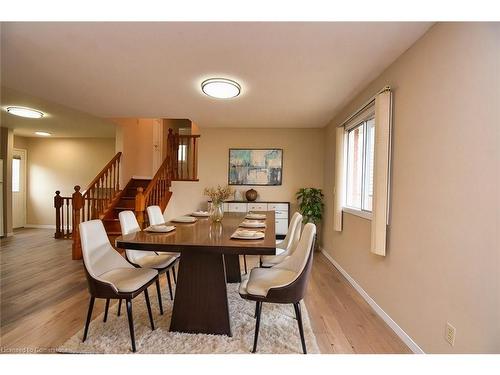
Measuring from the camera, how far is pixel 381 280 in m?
2.48

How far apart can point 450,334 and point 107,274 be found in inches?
97.2

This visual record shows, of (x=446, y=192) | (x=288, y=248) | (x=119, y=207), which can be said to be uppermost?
(x=446, y=192)

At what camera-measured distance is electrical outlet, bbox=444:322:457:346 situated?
155cm

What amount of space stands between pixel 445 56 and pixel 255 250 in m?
1.78

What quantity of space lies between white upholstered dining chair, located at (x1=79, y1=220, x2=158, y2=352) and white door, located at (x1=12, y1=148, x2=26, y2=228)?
22.2 feet

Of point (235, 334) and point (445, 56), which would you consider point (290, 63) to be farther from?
point (235, 334)

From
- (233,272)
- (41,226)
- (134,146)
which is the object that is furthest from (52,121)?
(233,272)

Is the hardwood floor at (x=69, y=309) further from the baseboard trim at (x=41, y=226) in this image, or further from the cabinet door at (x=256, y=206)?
the baseboard trim at (x=41, y=226)

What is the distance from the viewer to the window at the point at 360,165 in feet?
10.4

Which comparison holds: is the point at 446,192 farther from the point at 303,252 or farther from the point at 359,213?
the point at 359,213

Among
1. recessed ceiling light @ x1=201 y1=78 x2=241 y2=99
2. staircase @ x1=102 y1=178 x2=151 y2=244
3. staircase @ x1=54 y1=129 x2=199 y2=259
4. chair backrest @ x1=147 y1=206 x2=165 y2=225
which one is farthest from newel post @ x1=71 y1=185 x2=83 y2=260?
recessed ceiling light @ x1=201 y1=78 x2=241 y2=99

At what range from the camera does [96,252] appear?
80.2 inches

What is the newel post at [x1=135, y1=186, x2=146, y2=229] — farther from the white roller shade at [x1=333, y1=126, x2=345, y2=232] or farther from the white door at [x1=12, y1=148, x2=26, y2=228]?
the white door at [x1=12, y1=148, x2=26, y2=228]
